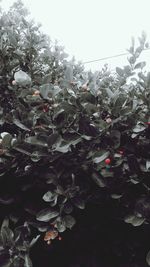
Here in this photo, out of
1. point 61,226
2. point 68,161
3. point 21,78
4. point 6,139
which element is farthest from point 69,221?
point 21,78

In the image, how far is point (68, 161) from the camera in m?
1.56

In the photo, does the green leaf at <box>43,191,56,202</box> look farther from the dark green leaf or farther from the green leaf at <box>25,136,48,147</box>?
the green leaf at <box>25,136,48,147</box>

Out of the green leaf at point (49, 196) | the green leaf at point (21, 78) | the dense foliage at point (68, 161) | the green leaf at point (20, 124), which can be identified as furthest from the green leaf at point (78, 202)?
the green leaf at point (21, 78)

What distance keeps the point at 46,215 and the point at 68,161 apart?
0.29 m

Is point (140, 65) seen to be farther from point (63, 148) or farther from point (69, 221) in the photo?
point (69, 221)

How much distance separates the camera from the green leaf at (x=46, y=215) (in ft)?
4.95

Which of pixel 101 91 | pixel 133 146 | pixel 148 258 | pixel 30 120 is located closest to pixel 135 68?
pixel 101 91

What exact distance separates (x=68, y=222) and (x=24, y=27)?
208cm

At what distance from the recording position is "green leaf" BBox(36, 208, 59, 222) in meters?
1.51

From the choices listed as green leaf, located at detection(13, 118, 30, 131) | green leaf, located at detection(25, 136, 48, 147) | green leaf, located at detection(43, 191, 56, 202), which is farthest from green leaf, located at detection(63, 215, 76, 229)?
green leaf, located at detection(13, 118, 30, 131)

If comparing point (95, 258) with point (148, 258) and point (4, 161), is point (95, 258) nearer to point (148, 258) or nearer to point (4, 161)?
point (148, 258)

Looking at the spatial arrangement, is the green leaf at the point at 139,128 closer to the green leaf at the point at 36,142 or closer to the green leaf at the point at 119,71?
the green leaf at the point at 36,142

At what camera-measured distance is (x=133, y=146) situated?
163cm

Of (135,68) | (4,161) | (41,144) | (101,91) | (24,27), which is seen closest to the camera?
(41,144)
